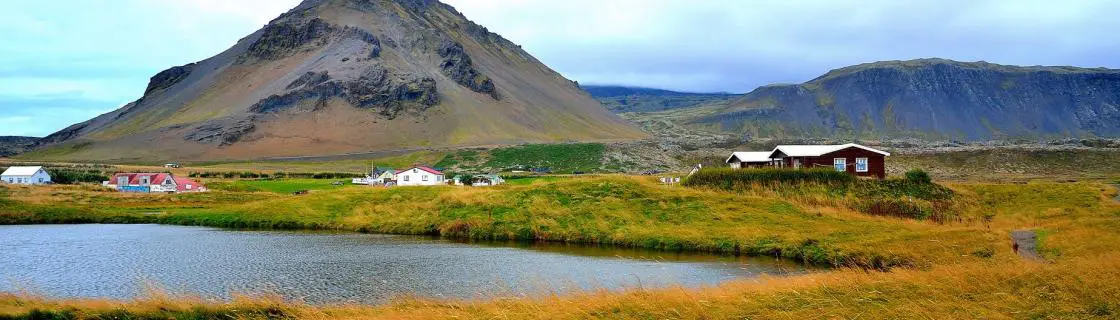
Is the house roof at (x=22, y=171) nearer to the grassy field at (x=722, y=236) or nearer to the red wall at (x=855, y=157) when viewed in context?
the grassy field at (x=722, y=236)

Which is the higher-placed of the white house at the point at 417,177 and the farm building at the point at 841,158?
the farm building at the point at 841,158

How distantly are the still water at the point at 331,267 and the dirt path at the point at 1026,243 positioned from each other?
8.70 meters

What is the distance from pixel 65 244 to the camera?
4247 cm

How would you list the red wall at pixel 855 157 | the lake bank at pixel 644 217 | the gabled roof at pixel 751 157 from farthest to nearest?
the gabled roof at pixel 751 157 < the red wall at pixel 855 157 < the lake bank at pixel 644 217

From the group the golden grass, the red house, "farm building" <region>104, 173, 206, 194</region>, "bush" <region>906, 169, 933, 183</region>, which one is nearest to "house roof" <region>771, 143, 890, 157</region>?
the red house

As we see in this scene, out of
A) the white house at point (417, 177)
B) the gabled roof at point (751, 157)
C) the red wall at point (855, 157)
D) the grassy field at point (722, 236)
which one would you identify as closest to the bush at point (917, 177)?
the grassy field at point (722, 236)

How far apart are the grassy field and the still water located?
3.89 metres

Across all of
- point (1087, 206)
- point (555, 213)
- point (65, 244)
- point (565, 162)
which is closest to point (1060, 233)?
point (1087, 206)

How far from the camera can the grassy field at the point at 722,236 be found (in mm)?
16031

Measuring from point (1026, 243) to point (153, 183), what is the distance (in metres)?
95.6

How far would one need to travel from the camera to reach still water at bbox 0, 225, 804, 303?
2733 cm

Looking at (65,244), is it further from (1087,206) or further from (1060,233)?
(1087,206)

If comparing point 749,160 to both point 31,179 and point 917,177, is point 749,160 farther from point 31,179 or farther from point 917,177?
point 31,179

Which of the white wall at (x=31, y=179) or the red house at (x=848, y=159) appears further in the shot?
the white wall at (x=31, y=179)
